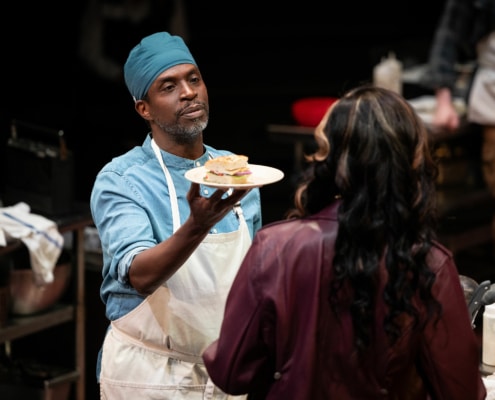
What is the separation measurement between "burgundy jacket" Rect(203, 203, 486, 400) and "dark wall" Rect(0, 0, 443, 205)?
4.66 metres

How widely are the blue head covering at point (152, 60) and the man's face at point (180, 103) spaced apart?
2 cm

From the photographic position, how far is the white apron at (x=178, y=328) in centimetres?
294

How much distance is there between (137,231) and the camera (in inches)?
110

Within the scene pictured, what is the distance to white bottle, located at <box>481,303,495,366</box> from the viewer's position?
119 inches

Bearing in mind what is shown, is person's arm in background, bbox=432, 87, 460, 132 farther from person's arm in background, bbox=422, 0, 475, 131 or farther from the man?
the man

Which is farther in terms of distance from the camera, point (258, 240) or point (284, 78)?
point (284, 78)

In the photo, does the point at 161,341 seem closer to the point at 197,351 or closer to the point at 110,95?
the point at 197,351

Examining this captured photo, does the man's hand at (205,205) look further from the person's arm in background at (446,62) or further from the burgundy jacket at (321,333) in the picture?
the person's arm in background at (446,62)

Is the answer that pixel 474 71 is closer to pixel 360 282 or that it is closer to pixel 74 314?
pixel 74 314

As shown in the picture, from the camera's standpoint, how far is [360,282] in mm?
2193

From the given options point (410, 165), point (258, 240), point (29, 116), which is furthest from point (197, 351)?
point (29, 116)

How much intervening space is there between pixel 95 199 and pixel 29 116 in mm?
5657

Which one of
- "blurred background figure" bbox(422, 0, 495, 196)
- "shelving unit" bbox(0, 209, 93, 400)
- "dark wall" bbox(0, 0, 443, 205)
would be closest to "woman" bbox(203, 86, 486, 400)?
"shelving unit" bbox(0, 209, 93, 400)

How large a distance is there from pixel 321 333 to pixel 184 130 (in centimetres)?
94
